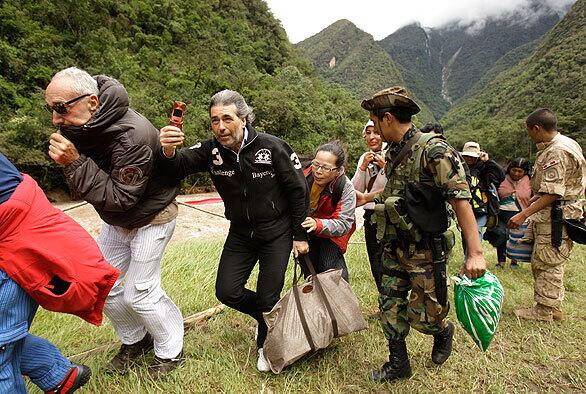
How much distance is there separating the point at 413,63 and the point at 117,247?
14036cm

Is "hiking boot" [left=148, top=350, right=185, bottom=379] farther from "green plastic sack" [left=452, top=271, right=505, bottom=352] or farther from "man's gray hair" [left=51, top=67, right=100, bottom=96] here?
"green plastic sack" [left=452, top=271, right=505, bottom=352]

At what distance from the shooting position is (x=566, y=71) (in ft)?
147

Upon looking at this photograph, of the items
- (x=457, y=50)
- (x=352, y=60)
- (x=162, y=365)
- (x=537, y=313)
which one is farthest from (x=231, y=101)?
(x=457, y=50)

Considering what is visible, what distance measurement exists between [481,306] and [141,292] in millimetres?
2059

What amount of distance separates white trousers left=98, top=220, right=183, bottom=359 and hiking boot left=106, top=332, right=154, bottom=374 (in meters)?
0.04

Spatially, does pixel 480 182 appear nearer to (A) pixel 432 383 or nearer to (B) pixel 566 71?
(A) pixel 432 383

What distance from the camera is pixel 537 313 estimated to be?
3.57 meters

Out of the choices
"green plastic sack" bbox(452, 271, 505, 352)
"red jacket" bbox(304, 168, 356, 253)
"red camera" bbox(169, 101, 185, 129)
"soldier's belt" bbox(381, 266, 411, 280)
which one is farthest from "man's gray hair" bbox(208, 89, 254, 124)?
"green plastic sack" bbox(452, 271, 505, 352)

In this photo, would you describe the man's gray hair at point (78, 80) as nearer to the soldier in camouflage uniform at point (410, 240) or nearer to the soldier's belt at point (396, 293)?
the soldier in camouflage uniform at point (410, 240)

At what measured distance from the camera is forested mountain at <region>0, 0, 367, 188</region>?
1329 centimetres

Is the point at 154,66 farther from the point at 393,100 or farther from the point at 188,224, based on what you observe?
the point at 393,100

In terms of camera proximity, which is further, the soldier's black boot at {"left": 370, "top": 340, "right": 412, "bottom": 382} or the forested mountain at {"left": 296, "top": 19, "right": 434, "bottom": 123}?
the forested mountain at {"left": 296, "top": 19, "right": 434, "bottom": 123}

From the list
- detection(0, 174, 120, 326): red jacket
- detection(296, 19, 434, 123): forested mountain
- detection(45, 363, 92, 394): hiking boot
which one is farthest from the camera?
detection(296, 19, 434, 123): forested mountain

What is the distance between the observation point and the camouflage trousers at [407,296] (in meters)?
2.39
